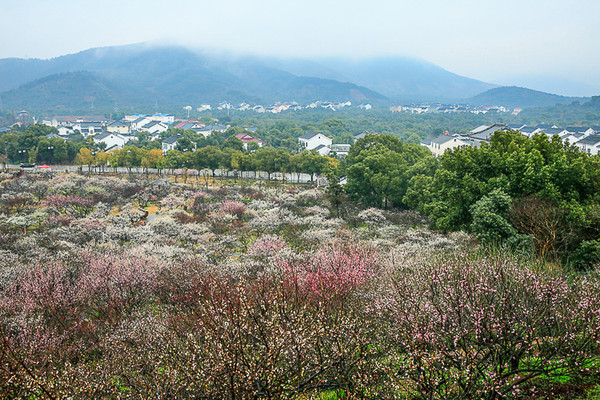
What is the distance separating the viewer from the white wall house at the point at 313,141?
6069cm

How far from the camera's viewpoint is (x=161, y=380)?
16.6 feet

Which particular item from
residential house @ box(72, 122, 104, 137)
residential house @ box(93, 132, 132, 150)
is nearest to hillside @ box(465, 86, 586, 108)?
residential house @ box(72, 122, 104, 137)

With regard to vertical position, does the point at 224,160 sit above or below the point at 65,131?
below

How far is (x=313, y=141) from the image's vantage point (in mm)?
60938

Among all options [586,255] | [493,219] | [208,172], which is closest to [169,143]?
[208,172]

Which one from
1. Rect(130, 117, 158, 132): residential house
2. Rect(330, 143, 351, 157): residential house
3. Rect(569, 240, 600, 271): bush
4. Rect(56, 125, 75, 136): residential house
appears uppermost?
Rect(130, 117, 158, 132): residential house

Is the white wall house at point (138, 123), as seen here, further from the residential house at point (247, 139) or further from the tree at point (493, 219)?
the tree at point (493, 219)

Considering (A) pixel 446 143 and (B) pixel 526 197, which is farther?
(A) pixel 446 143

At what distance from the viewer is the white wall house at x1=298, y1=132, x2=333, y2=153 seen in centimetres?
6069

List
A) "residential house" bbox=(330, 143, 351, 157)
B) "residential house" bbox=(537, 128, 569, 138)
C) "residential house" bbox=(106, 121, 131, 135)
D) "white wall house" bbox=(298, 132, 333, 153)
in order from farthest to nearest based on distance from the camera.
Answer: "residential house" bbox=(106, 121, 131, 135) → "residential house" bbox=(537, 128, 569, 138) → "white wall house" bbox=(298, 132, 333, 153) → "residential house" bbox=(330, 143, 351, 157)

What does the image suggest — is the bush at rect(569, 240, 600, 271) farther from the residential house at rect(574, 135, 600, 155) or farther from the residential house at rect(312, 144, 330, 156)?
the residential house at rect(312, 144, 330, 156)

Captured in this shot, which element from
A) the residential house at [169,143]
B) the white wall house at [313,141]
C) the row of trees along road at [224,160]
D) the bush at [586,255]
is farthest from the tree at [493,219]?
the residential house at [169,143]

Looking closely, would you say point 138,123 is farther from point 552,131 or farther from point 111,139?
point 552,131

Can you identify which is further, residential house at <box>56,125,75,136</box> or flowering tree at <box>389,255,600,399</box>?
residential house at <box>56,125,75,136</box>
